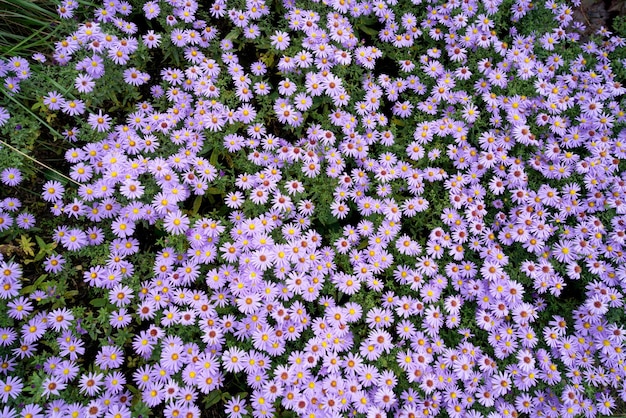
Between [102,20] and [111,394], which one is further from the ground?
[102,20]

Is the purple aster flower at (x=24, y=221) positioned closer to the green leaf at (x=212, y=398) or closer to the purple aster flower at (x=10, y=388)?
the purple aster flower at (x=10, y=388)

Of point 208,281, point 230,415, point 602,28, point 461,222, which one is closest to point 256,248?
point 208,281

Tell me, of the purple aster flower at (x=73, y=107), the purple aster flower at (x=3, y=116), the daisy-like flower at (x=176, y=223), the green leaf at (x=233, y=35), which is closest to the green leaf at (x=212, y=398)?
the daisy-like flower at (x=176, y=223)

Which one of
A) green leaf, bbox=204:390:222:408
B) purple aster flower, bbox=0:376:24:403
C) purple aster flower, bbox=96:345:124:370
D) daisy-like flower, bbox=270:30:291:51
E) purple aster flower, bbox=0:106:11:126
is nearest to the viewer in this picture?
purple aster flower, bbox=0:376:24:403

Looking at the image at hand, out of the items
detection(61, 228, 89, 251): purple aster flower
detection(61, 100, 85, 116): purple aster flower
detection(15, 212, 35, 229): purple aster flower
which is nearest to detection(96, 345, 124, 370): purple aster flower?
detection(61, 228, 89, 251): purple aster flower

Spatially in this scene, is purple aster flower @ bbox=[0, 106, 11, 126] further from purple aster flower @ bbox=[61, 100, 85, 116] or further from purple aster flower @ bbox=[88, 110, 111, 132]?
purple aster flower @ bbox=[88, 110, 111, 132]

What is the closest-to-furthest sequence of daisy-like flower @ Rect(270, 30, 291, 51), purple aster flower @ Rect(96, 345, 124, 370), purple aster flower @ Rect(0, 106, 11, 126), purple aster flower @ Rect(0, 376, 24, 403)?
purple aster flower @ Rect(0, 376, 24, 403), purple aster flower @ Rect(96, 345, 124, 370), purple aster flower @ Rect(0, 106, 11, 126), daisy-like flower @ Rect(270, 30, 291, 51)

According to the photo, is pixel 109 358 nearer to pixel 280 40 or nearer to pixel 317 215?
pixel 317 215

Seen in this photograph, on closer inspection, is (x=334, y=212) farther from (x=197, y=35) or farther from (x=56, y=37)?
(x=56, y=37)

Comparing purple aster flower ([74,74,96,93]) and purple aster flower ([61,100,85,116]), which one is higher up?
purple aster flower ([74,74,96,93])
